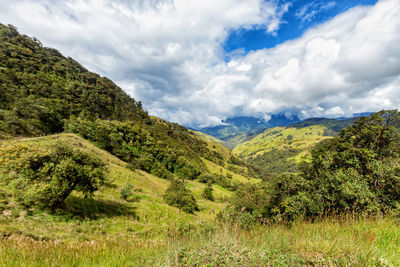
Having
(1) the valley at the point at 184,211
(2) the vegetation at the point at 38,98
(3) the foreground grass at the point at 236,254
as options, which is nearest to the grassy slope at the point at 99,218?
(1) the valley at the point at 184,211

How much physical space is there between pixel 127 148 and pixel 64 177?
4720 centimetres

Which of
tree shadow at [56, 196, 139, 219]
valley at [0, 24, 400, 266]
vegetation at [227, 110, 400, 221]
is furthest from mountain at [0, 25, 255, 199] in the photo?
vegetation at [227, 110, 400, 221]

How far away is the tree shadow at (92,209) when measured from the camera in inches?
578

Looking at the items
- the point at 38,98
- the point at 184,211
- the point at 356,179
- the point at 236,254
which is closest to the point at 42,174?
the point at 236,254

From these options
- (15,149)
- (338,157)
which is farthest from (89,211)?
(338,157)

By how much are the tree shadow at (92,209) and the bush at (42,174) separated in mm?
1585

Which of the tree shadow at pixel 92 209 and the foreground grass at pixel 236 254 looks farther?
the tree shadow at pixel 92 209

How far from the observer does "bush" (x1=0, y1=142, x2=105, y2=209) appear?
1245cm

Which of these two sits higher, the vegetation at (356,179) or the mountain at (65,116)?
the mountain at (65,116)

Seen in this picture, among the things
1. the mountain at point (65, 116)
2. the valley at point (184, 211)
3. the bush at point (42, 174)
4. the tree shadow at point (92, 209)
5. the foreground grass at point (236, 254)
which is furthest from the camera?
the mountain at point (65, 116)

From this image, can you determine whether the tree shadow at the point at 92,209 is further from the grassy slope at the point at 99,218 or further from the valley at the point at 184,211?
the valley at the point at 184,211

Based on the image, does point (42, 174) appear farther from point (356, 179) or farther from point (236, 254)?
point (356, 179)

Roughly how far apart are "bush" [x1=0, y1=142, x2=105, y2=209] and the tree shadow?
5.20 ft

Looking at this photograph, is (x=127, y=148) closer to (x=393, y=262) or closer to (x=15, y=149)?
(x=15, y=149)
